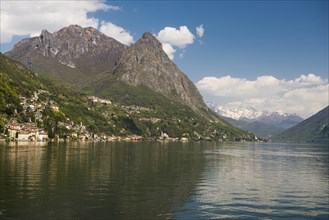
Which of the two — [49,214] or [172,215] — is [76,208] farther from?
[172,215]

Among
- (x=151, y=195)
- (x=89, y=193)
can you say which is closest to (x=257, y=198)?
(x=151, y=195)

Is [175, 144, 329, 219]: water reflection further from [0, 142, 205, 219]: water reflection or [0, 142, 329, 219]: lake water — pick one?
[0, 142, 205, 219]: water reflection

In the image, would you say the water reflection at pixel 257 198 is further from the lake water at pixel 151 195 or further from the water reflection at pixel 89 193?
the water reflection at pixel 89 193

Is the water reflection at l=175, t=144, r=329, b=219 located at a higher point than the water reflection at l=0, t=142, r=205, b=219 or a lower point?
lower

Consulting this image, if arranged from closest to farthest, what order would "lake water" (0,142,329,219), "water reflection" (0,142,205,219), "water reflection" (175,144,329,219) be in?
"water reflection" (0,142,205,219) → "lake water" (0,142,329,219) → "water reflection" (175,144,329,219)

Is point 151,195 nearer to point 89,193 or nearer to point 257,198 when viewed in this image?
point 89,193

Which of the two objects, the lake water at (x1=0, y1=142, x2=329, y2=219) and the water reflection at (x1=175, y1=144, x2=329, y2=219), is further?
the water reflection at (x1=175, y1=144, x2=329, y2=219)

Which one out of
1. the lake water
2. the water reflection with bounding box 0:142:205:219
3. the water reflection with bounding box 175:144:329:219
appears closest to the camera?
the water reflection with bounding box 0:142:205:219

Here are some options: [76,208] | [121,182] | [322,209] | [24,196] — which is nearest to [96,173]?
[121,182]

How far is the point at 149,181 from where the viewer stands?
71688 mm

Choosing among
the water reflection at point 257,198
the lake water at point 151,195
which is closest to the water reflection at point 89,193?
the lake water at point 151,195

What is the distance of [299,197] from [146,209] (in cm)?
2866

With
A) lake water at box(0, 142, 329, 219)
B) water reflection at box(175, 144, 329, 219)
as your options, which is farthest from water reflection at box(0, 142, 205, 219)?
water reflection at box(175, 144, 329, 219)

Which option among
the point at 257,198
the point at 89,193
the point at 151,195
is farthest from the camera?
the point at 257,198
